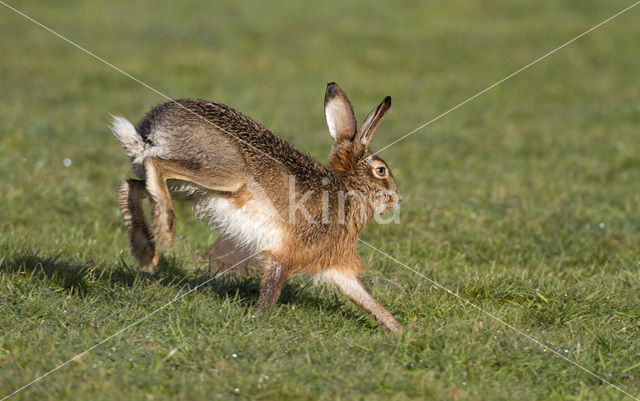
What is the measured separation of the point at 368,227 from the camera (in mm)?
6406

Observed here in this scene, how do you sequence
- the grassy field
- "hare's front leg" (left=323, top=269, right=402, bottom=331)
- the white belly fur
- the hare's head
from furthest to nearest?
the hare's head < "hare's front leg" (left=323, top=269, right=402, bottom=331) < the white belly fur < the grassy field

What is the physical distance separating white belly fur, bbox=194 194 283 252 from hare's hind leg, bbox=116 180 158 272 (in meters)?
0.35

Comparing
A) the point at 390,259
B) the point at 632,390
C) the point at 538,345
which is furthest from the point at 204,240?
the point at 632,390

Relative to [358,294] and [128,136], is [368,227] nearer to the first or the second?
[358,294]

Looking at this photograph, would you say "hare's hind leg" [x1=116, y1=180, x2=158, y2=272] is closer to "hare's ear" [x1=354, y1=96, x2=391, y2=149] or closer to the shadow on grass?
the shadow on grass

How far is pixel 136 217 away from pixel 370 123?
1539 mm

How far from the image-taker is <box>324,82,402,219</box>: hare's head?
496 cm

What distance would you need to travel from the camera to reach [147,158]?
4121 millimetres

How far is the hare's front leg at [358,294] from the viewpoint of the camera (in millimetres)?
4445

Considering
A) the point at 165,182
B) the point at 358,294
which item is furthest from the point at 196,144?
the point at 358,294

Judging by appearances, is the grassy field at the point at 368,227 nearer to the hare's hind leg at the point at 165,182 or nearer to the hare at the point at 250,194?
the hare at the point at 250,194

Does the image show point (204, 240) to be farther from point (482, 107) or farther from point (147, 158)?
point (482, 107)

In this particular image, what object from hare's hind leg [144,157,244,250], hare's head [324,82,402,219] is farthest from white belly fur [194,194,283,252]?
hare's head [324,82,402,219]

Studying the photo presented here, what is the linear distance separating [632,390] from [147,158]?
8.82ft
